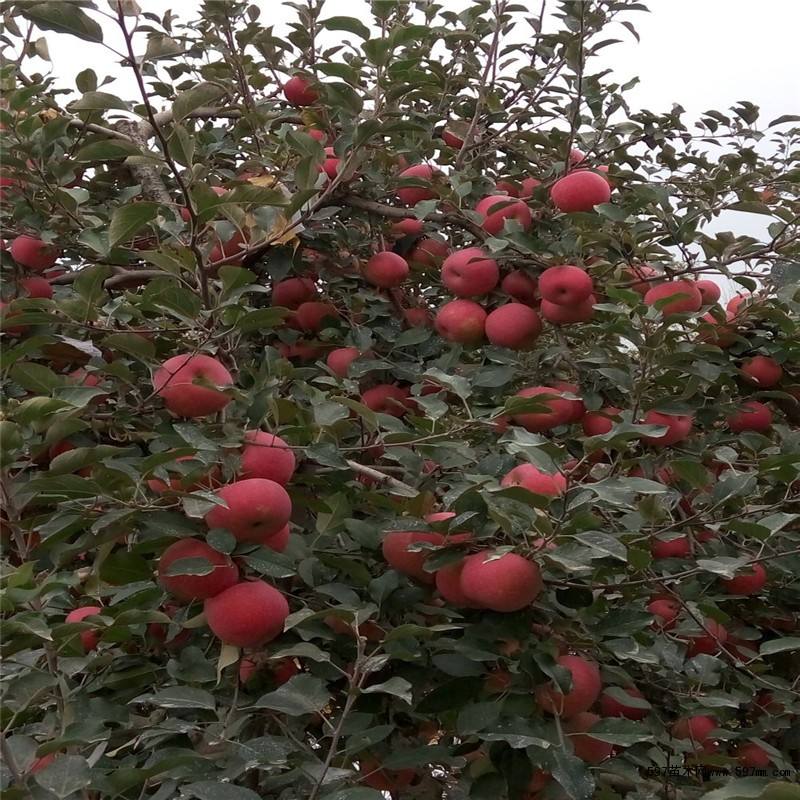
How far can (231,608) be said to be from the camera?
111 cm

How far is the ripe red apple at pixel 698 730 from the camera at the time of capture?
1.50 metres

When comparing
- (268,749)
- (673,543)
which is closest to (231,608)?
(268,749)

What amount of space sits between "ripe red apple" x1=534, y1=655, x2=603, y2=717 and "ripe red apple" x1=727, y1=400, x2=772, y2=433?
2.72 ft

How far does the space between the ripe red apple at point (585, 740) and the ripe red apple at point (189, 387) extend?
0.65 m

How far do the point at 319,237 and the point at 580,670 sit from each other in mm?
1051

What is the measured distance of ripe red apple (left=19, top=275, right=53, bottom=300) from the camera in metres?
1.69

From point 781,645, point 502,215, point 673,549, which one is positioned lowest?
point 673,549

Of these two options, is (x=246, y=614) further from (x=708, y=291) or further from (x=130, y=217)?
(x=708, y=291)

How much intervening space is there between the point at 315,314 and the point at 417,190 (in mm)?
349

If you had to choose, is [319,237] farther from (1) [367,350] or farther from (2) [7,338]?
(2) [7,338]

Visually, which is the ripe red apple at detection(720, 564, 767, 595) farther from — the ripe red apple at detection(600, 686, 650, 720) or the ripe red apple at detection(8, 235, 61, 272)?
the ripe red apple at detection(8, 235, 61, 272)

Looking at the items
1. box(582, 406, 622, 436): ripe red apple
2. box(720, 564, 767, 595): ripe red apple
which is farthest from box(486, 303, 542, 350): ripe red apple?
box(720, 564, 767, 595): ripe red apple

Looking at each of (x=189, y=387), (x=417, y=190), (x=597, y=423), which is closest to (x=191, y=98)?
(x=189, y=387)

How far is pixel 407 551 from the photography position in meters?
1.23
